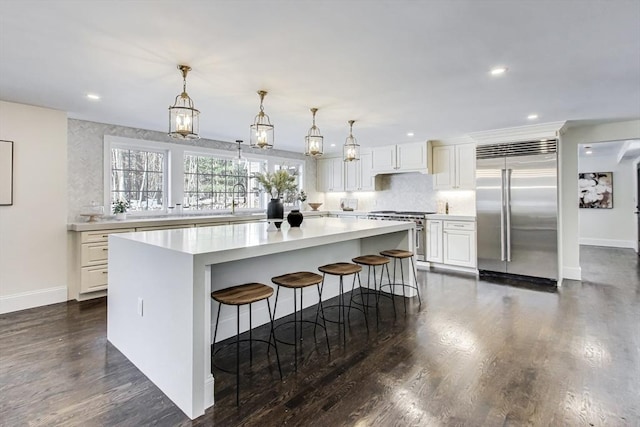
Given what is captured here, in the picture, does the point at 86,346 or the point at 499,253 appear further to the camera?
the point at 499,253

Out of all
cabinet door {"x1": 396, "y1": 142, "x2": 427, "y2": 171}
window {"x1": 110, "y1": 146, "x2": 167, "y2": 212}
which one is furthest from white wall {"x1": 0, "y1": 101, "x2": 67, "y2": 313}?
cabinet door {"x1": 396, "y1": 142, "x2": 427, "y2": 171}

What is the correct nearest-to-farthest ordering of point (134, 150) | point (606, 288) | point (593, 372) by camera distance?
1. point (593, 372)
2. point (606, 288)
3. point (134, 150)

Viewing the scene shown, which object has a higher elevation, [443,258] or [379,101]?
[379,101]

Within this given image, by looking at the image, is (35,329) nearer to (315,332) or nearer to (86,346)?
(86,346)

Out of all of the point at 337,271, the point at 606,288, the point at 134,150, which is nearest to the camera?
the point at 337,271

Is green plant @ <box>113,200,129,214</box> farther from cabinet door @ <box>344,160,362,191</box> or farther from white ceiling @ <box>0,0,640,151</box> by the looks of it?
cabinet door @ <box>344,160,362,191</box>

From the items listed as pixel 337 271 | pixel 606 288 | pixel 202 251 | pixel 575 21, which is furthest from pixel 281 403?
pixel 606 288

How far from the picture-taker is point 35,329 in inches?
123

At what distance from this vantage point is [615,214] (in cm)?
796

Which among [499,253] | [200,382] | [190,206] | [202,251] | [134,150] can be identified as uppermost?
[134,150]

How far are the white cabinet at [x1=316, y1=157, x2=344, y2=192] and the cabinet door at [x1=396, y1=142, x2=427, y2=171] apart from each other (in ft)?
4.86

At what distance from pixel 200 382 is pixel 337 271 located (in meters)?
1.45

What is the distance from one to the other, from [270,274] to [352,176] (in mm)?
4508

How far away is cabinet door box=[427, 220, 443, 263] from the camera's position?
18.8ft
